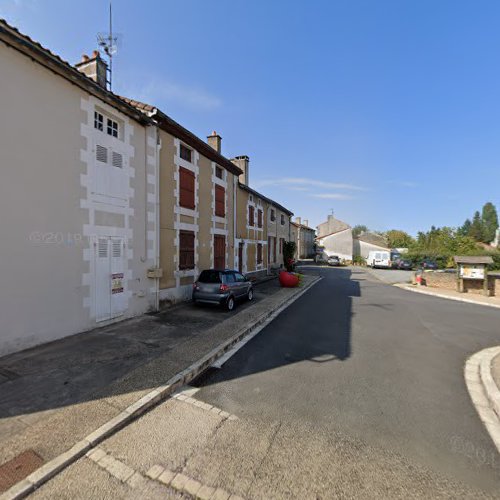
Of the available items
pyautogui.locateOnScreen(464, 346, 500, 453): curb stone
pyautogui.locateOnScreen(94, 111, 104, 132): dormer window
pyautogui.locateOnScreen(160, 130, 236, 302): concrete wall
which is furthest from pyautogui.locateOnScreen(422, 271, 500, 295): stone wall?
pyautogui.locateOnScreen(94, 111, 104, 132): dormer window

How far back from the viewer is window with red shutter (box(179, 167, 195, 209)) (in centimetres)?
1063

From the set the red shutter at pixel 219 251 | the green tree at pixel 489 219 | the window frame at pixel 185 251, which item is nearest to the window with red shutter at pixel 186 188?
the window frame at pixel 185 251

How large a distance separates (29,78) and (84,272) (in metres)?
4.26

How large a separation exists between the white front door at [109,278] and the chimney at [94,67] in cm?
474

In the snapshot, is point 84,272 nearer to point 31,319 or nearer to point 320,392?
point 31,319

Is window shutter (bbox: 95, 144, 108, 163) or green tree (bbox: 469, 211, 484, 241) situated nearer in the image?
window shutter (bbox: 95, 144, 108, 163)

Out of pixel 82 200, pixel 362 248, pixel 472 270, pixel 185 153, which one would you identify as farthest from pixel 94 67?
pixel 362 248

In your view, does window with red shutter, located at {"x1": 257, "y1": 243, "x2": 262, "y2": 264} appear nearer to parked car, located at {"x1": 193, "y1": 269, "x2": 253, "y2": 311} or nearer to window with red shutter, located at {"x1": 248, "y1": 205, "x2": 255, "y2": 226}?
window with red shutter, located at {"x1": 248, "y1": 205, "x2": 255, "y2": 226}

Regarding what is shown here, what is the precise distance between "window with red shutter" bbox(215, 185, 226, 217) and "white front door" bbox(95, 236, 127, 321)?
6.33 m

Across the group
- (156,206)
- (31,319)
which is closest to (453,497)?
(31,319)

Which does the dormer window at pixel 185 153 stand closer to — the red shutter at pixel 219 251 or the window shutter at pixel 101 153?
the window shutter at pixel 101 153

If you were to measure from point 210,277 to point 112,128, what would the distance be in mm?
5471

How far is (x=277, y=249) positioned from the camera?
80.9 ft

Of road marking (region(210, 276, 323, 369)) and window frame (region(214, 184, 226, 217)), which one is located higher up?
window frame (region(214, 184, 226, 217))
